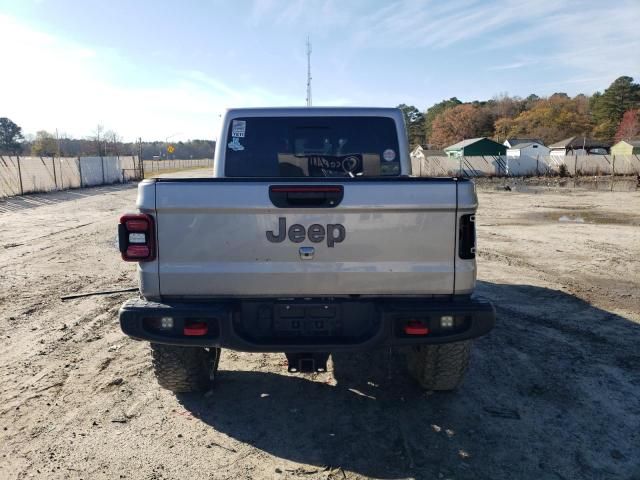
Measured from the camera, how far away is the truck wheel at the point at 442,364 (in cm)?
360

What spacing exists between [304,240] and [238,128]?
197cm

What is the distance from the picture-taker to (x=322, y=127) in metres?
4.65

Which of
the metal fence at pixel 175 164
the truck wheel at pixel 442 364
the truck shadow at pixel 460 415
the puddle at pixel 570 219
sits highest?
the metal fence at pixel 175 164

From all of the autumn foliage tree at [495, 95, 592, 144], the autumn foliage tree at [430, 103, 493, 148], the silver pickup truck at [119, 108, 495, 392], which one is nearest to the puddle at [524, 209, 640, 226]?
the silver pickup truck at [119, 108, 495, 392]

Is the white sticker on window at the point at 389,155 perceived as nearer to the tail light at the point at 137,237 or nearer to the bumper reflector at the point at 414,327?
the bumper reflector at the point at 414,327

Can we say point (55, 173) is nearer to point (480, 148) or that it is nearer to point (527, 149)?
point (480, 148)

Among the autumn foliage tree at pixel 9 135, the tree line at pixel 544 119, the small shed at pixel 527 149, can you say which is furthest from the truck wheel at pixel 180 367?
the tree line at pixel 544 119

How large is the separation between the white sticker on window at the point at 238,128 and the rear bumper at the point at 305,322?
2016mm

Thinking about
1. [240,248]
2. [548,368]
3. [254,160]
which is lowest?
[548,368]

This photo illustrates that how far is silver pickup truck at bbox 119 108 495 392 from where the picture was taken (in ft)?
9.89

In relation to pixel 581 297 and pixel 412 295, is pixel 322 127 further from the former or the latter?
pixel 581 297

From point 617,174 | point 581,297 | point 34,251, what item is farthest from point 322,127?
point 617,174

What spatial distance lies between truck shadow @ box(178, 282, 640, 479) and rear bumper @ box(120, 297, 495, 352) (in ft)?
2.23

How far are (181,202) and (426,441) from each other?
7.29 feet
